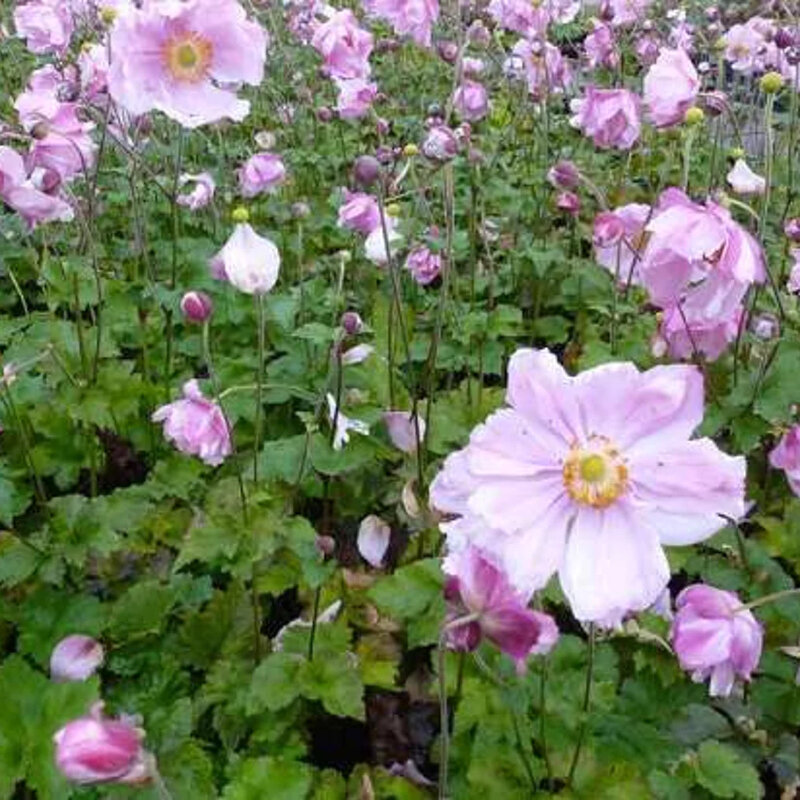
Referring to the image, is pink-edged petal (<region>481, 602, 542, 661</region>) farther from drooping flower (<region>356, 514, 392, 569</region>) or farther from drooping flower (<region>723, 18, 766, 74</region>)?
drooping flower (<region>723, 18, 766, 74</region>)

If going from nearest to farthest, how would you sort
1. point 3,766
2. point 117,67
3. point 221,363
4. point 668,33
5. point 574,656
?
point 3,766 → point 574,656 → point 117,67 → point 221,363 → point 668,33

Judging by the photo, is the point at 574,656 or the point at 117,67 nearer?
the point at 574,656

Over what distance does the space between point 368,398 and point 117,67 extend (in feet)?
2.63

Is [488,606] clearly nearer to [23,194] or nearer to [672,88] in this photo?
[672,88]

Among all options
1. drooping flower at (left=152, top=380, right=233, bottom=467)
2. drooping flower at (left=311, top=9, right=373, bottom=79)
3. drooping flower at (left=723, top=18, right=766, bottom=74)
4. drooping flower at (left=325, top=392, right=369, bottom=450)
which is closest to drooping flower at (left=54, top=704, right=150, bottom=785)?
drooping flower at (left=152, top=380, right=233, bottom=467)

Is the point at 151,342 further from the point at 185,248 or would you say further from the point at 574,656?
the point at 574,656

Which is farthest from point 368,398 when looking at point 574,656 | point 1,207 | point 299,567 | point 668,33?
point 668,33

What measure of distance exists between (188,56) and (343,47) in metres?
1.02

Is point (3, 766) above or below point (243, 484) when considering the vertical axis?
below

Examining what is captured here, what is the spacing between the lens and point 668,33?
5.80m

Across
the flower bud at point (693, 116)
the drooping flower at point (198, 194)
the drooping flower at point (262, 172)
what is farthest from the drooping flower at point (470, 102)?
the flower bud at point (693, 116)

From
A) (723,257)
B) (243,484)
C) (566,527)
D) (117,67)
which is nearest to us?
(566,527)

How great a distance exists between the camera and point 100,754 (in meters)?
1.21

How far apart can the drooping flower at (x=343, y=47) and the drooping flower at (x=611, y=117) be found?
774 mm
